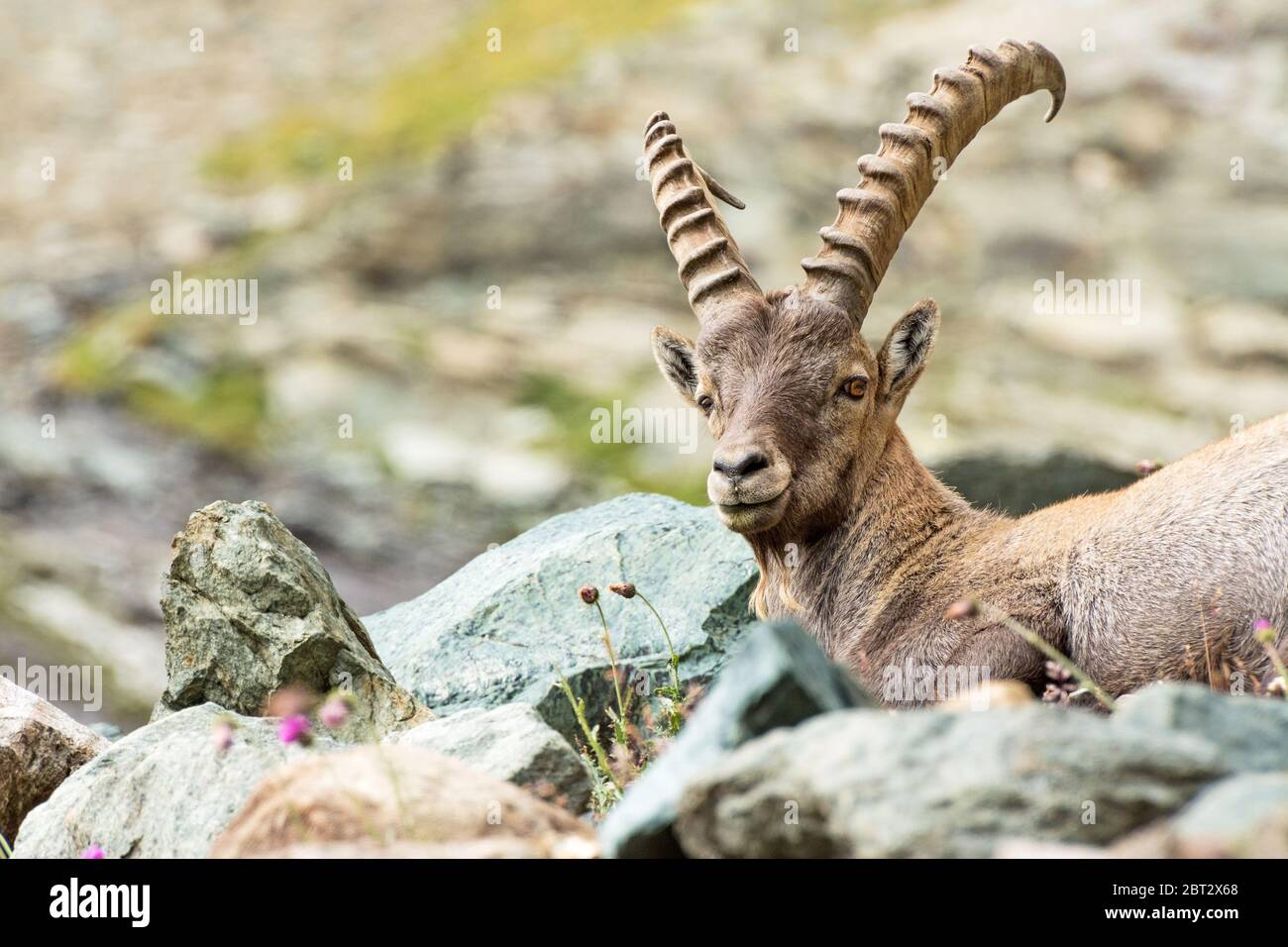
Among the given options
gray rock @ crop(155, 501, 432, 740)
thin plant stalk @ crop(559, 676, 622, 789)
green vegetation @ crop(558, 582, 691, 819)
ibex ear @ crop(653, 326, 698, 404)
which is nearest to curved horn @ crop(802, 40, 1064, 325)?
ibex ear @ crop(653, 326, 698, 404)

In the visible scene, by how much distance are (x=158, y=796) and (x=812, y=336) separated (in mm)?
4373

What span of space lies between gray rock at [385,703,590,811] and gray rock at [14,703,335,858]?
0.78 metres

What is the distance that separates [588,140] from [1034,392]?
11414mm

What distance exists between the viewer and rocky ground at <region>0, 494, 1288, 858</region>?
15.5 feet

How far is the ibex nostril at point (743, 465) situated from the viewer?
838 cm

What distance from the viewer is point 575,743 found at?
9.68 m

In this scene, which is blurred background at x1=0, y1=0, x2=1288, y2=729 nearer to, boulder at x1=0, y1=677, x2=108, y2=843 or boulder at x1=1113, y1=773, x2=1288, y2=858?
boulder at x1=0, y1=677, x2=108, y2=843

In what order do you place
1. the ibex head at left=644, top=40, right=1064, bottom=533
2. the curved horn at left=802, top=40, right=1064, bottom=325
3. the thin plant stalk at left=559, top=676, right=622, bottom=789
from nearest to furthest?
1. the thin plant stalk at left=559, top=676, right=622, bottom=789
2. the ibex head at left=644, top=40, right=1064, bottom=533
3. the curved horn at left=802, top=40, right=1064, bottom=325

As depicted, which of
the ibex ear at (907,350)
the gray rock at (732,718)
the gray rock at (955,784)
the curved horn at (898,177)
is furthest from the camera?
the ibex ear at (907,350)

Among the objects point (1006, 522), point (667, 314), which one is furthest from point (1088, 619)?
point (667, 314)

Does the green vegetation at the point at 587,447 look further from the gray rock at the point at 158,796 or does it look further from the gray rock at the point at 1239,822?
the gray rock at the point at 1239,822

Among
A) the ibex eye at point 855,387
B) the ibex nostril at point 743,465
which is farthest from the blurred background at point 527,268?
the ibex nostril at point 743,465

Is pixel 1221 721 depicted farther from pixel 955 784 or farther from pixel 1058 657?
pixel 955 784

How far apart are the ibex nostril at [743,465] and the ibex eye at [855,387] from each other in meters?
0.88
